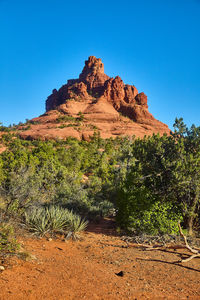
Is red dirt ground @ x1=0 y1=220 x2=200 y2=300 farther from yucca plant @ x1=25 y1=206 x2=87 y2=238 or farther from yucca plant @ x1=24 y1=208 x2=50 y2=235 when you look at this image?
yucca plant @ x1=25 y1=206 x2=87 y2=238

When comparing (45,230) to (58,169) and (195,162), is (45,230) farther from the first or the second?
(58,169)

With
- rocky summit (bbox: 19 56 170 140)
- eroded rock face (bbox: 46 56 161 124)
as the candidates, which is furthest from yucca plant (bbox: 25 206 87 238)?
eroded rock face (bbox: 46 56 161 124)

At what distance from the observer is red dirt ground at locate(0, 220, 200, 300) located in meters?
3.52

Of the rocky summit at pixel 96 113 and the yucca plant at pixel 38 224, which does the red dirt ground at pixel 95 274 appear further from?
the rocky summit at pixel 96 113

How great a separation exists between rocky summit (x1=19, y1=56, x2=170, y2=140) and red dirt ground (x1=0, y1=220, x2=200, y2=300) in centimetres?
4720

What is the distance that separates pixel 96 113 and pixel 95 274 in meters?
76.4

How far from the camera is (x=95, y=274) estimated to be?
14.3 feet

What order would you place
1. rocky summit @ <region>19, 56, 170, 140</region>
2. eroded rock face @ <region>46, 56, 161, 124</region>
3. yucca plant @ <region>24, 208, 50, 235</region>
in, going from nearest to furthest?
yucca plant @ <region>24, 208, 50, 235</region>
rocky summit @ <region>19, 56, 170, 140</region>
eroded rock face @ <region>46, 56, 161, 124</region>

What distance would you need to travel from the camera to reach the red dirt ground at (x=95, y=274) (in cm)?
352

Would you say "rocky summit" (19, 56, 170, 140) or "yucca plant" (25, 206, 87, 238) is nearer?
"yucca plant" (25, 206, 87, 238)

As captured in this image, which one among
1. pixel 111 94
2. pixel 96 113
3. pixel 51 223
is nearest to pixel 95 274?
pixel 51 223

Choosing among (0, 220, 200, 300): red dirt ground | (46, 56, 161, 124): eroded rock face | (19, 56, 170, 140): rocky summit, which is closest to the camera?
(0, 220, 200, 300): red dirt ground

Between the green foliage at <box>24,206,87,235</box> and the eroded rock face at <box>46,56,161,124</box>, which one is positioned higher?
the eroded rock face at <box>46,56,161,124</box>

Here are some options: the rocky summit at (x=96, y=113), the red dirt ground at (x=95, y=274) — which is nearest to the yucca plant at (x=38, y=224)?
the red dirt ground at (x=95, y=274)
